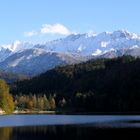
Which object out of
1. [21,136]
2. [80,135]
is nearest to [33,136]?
[21,136]

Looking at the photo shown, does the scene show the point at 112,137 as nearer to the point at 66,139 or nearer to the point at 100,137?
the point at 100,137

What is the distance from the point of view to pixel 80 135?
3693 inches

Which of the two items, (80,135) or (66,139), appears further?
(80,135)

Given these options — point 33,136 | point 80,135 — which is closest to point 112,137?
point 80,135

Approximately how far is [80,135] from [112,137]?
8037 mm

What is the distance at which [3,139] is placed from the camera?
84.9 m

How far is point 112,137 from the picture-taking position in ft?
289

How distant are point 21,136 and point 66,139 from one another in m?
10.3

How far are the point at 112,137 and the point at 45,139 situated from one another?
1184cm

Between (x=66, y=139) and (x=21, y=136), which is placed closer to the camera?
(x=66, y=139)

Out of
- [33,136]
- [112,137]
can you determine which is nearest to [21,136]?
[33,136]

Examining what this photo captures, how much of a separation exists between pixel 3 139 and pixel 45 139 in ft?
24.7

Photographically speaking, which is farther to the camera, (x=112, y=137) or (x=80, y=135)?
(x=80, y=135)

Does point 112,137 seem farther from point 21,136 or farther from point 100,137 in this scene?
point 21,136
